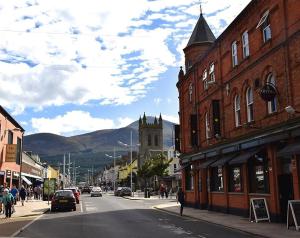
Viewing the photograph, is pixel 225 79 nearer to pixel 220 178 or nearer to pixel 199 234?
pixel 220 178

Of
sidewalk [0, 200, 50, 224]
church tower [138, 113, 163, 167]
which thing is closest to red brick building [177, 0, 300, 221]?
sidewalk [0, 200, 50, 224]

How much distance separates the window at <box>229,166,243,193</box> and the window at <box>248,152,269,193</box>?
5.26 ft

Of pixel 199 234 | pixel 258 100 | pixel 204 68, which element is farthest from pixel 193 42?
pixel 199 234

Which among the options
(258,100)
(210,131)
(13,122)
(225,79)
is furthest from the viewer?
(13,122)

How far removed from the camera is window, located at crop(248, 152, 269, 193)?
77.9 ft

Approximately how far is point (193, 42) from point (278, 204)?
70.2 ft

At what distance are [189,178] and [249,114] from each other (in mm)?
14963

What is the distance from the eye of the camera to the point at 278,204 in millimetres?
22188

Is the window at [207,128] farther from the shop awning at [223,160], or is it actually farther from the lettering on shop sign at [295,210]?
the lettering on shop sign at [295,210]

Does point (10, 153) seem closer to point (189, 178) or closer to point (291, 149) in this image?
point (189, 178)

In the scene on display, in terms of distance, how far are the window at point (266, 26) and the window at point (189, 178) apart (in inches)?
656

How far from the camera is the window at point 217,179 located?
31.1 meters

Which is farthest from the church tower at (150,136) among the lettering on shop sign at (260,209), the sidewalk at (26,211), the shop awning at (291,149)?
the shop awning at (291,149)

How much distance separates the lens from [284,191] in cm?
2219
